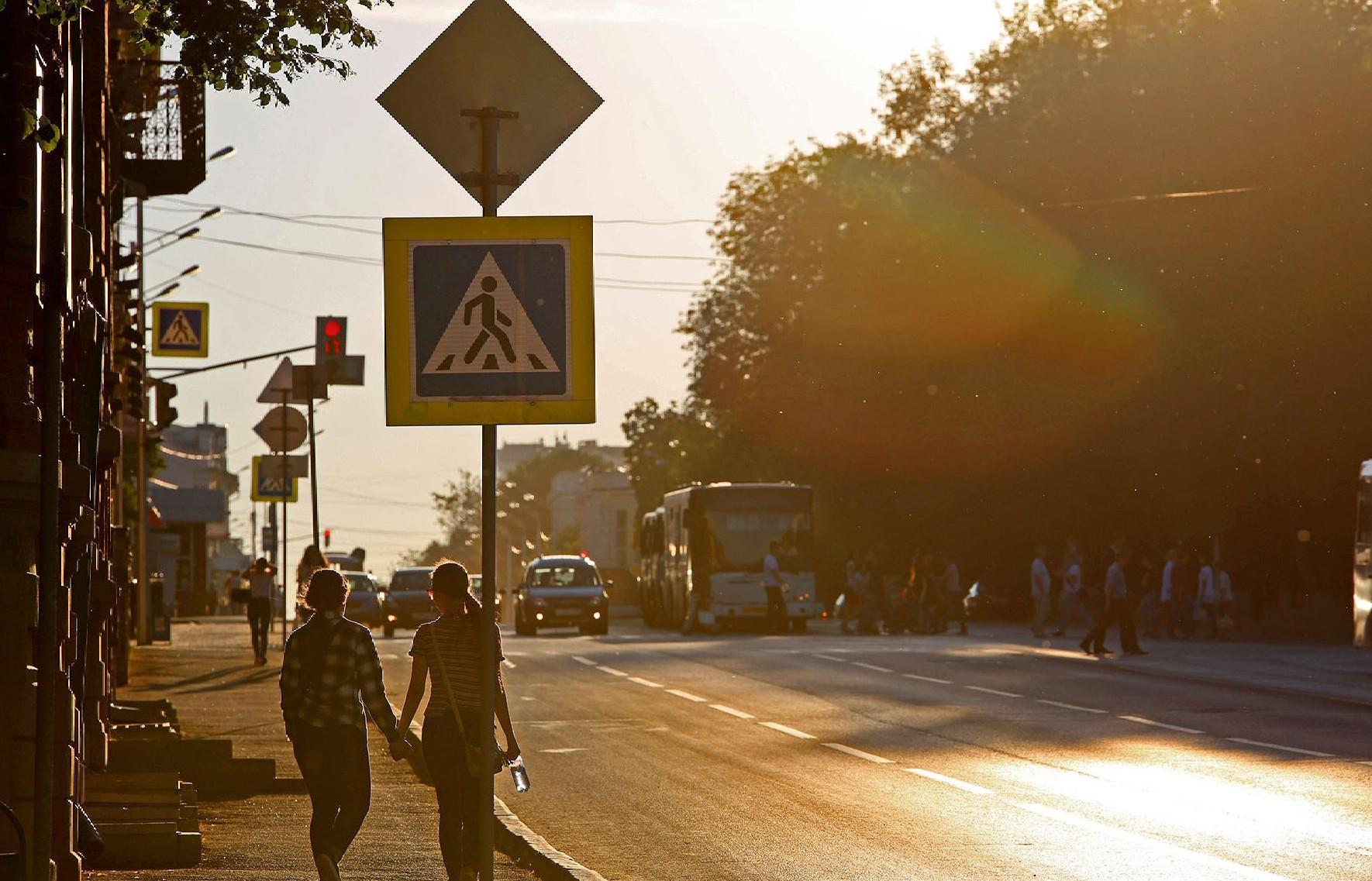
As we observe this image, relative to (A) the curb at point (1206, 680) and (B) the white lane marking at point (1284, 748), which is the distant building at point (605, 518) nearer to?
(A) the curb at point (1206, 680)

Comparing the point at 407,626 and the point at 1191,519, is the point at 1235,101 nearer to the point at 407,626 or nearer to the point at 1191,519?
the point at 1191,519

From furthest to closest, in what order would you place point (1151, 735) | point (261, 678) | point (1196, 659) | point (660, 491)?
1. point (660, 491)
2. point (1196, 659)
3. point (261, 678)
4. point (1151, 735)

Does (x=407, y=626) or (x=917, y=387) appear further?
(x=407, y=626)

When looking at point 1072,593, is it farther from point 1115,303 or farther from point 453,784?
point 453,784

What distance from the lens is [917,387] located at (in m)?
48.1

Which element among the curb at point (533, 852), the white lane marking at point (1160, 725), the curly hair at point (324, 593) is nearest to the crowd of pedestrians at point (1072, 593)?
the white lane marking at point (1160, 725)

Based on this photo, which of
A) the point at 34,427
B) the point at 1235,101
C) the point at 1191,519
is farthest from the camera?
the point at 1191,519

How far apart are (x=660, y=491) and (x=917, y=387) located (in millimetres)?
38554

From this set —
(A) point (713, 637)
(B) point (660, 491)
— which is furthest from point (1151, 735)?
(B) point (660, 491)

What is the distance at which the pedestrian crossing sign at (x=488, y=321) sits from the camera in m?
7.39

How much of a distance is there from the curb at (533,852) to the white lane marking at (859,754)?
4174 millimetres

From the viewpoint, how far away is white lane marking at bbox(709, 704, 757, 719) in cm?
2256

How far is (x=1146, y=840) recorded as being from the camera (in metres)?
12.5

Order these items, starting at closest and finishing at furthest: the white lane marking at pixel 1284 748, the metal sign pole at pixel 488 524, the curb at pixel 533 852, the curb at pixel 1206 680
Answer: the metal sign pole at pixel 488 524, the curb at pixel 533 852, the white lane marking at pixel 1284 748, the curb at pixel 1206 680
